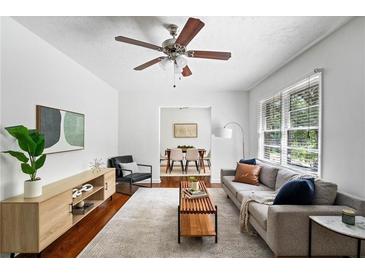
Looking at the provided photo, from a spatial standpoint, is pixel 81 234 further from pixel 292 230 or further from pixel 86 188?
pixel 292 230

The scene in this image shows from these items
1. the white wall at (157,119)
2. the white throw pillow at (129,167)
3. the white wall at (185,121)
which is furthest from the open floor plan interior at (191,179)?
the white wall at (185,121)

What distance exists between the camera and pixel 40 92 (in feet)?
7.98

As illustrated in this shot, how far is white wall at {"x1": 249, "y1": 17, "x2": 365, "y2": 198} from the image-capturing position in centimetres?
191

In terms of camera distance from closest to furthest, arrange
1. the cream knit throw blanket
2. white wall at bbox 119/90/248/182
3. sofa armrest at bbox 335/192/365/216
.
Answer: sofa armrest at bbox 335/192/365/216 → the cream knit throw blanket → white wall at bbox 119/90/248/182

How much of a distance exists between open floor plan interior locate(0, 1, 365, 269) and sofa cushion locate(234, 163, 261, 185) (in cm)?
2

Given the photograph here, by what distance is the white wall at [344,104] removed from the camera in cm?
191

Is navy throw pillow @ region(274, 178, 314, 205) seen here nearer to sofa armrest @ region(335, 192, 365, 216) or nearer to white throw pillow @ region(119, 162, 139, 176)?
sofa armrest @ region(335, 192, 365, 216)

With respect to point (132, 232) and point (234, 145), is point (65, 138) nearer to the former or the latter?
point (132, 232)

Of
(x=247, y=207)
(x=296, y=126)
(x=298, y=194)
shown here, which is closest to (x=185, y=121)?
(x=296, y=126)

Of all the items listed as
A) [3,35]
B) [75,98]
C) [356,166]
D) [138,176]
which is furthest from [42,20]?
[356,166]

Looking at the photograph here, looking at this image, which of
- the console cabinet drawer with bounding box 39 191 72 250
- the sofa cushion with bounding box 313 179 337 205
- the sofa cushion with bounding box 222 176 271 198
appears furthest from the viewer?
the sofa cushion with bounding box 222 176 271 198

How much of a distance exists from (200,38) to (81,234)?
2968mm

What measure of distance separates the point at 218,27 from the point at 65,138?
Answer: 106 inches

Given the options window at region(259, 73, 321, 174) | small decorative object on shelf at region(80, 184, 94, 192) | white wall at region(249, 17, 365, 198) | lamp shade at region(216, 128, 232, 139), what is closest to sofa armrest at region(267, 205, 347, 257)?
white wall at region(249, 17, 365, 198)
